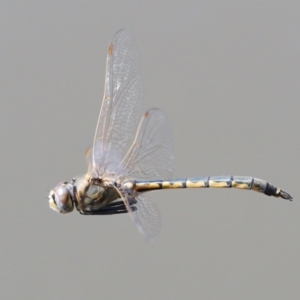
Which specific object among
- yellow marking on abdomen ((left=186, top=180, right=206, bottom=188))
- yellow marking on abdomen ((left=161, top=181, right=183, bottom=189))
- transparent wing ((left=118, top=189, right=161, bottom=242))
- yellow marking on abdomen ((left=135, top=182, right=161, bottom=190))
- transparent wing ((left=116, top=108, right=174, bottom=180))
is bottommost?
transparent wing ((left=118, top=189, right=161, bottom=242))

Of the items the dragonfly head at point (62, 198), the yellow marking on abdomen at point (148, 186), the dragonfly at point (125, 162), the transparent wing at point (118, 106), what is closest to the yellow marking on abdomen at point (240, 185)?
the dragonfly at point (125, 162)

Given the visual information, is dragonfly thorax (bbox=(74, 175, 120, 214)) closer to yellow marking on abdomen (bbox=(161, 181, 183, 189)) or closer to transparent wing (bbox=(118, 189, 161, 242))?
transparent wing (bbox=(118, 189, 161, 242))

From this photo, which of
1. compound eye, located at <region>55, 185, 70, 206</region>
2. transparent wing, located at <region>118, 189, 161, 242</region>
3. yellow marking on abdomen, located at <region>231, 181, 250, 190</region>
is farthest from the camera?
yellow marking on abdomen, located at <region>231, 181, 250, 190</region>

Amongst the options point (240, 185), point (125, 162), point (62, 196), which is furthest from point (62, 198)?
point (240, 185)

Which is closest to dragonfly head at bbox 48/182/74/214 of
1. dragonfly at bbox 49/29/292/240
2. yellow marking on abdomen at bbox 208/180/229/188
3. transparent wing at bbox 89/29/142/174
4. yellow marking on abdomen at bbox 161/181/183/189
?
dragonfly at bbox 49/29/292/240

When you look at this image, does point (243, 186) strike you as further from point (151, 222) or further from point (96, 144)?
point (96, 144)

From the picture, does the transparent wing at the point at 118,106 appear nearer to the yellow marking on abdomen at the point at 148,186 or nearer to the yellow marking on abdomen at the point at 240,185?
the yellow marking on abdomen at the point at 148,186

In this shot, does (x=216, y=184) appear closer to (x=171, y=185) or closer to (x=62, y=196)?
(x=171, y=185)
